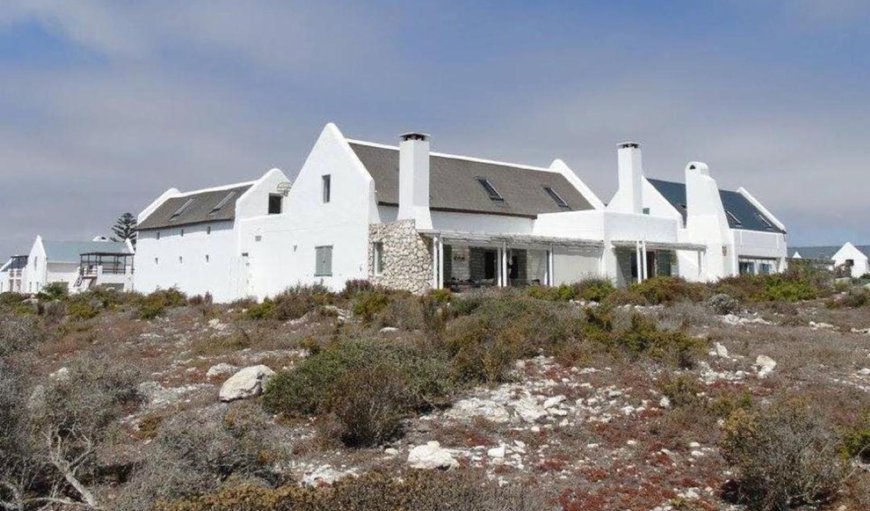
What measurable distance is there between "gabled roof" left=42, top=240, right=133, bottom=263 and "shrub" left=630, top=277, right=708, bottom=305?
47.9 m

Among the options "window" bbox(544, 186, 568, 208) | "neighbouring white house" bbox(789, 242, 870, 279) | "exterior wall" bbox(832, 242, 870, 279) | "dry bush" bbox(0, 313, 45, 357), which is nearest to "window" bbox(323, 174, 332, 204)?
"window" bbox(544, 186, 568, 208)

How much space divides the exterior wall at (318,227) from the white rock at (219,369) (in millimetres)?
13244

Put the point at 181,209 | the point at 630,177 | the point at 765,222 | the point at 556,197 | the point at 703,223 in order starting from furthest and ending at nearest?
the point at 765,222, the point at 181,209, the point at 703,223, the point at 556,197, the point at 630,177

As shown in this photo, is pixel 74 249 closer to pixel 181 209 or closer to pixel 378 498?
pixel 181 209

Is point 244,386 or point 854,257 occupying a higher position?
point 854,257

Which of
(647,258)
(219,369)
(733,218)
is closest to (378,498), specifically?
(219,369)

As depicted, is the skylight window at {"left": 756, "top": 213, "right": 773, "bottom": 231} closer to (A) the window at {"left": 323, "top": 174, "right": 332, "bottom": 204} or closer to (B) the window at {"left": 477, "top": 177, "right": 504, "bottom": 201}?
(B) the window at {"left": 477, "top": 177, "right": 504, "bottom": 201}

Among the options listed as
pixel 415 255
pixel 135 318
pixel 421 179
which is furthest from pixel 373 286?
pixel 135 318

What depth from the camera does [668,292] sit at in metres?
23.3

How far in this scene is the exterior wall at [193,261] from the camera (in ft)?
113

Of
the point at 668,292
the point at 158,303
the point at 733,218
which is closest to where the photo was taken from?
the point at 668,292

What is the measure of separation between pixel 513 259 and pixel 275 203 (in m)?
12.7

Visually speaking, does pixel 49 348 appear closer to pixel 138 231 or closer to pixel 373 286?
pixel 373 286

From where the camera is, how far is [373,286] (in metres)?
26.3
